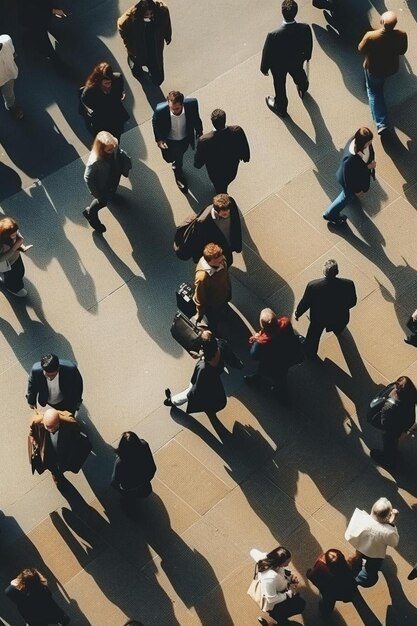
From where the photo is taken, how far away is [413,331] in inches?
474

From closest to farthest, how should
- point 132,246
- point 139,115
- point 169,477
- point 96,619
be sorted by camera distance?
point 96,619 → point 169,477 → point 132,246 → point 139,115

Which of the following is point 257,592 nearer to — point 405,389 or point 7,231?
point 405,389

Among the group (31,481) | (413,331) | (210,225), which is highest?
(210,225)

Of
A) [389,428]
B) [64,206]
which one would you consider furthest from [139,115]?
[389,428]

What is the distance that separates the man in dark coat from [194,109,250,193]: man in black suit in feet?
2.93

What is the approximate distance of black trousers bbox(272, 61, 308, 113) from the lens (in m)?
14.0

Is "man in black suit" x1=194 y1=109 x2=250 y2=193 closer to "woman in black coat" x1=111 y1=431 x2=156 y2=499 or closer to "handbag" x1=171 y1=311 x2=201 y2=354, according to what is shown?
"handbag" x1=171 y1=311 x2=201 y2=354

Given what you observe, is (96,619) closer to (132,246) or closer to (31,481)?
(31,481)

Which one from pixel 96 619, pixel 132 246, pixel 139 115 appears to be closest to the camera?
pixel 96 619

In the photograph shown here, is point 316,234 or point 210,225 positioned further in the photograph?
point 316,234

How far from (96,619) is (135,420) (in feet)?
7.47

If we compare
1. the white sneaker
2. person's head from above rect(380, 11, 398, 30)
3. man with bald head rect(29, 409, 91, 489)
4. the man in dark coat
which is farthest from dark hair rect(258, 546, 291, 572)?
person's head from above rect(380, 11, 398, 30)

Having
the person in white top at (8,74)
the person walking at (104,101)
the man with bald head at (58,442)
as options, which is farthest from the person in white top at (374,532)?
the person in white top at (8,74)

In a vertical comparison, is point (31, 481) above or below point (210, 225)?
below
